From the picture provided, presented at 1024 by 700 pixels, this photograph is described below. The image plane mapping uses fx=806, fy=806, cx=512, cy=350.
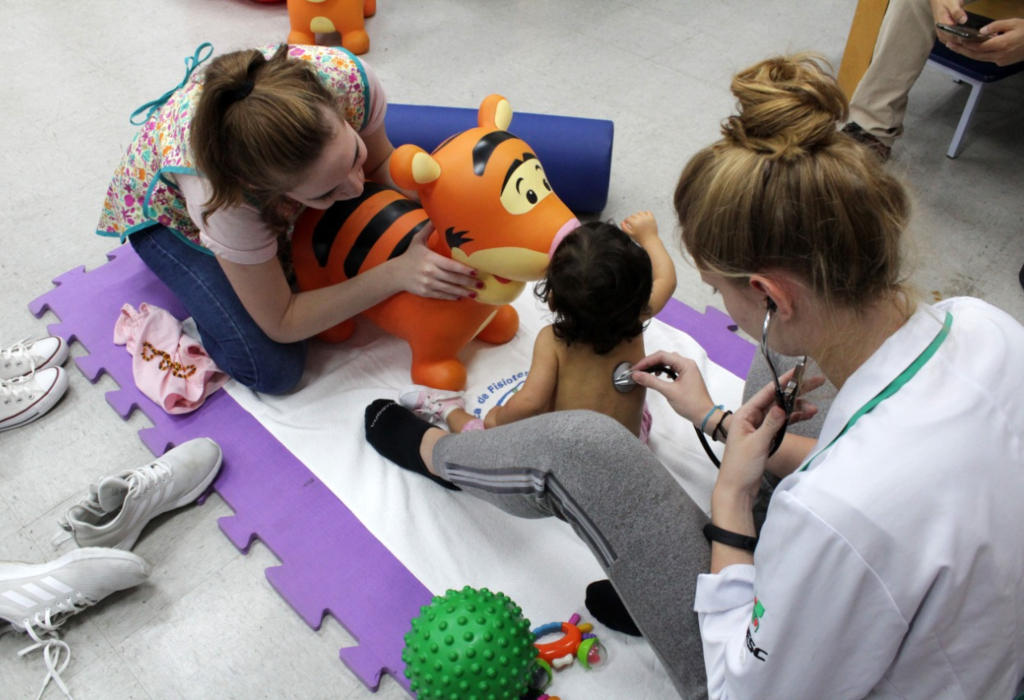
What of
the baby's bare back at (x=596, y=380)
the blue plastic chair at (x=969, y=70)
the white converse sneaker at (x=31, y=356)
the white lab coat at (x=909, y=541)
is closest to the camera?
the white lab coat at (x=909, y=541)

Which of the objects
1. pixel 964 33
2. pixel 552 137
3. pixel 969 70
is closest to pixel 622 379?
pixel 552 137

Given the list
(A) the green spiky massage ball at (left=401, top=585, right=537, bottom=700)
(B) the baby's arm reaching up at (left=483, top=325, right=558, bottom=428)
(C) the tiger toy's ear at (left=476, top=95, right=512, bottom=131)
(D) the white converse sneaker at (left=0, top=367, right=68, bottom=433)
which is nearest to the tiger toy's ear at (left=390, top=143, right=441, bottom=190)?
(C) the tiger toy's ear at (left=476, top=95, right=512, bottom=131)

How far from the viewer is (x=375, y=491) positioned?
1.57m

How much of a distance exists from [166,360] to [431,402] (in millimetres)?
598

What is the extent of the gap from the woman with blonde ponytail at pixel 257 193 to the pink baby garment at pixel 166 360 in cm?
6

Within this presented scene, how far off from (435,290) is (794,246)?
2.73 feet

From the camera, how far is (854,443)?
0.81 meters

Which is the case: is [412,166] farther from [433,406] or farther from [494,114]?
[433,406]

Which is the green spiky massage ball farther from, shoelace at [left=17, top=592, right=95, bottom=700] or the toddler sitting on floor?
shoelace at [left=17, top=592, right=95, bottom=700]

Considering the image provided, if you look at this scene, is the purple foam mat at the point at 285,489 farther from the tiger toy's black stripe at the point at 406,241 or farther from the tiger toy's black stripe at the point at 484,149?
the tiger toy's black stripe at the point at 484,149

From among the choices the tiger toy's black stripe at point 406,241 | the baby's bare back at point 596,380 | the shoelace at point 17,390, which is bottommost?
the shoelace at point 17,390

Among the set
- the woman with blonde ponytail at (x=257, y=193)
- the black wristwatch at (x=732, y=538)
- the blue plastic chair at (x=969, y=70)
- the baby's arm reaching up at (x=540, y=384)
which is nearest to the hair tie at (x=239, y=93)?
the woman with blonde ponytail at (x=257, y=193)

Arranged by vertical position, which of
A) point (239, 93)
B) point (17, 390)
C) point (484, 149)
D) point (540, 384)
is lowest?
point (17, 390)

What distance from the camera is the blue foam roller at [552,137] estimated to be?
2018mm
